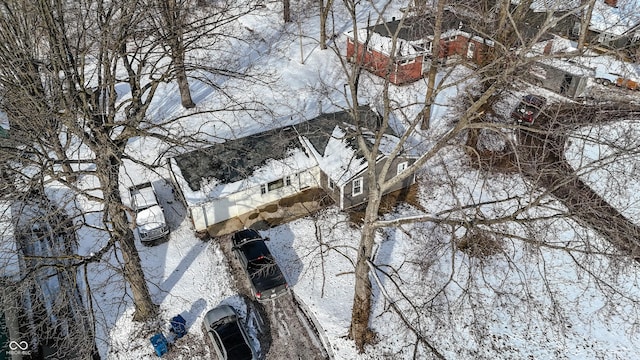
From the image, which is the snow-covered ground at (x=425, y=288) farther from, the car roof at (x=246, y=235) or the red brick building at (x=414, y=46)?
the red brick building at (x=414, y=46)

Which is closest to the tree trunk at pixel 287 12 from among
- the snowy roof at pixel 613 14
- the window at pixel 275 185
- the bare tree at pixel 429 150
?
the window at pixel 275 185

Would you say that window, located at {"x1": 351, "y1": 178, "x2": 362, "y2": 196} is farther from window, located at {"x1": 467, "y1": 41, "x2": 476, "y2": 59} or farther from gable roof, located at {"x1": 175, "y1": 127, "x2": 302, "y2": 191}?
window, located at {"x1": 467, "y1": 41, "x2": 476, "y2": 59}

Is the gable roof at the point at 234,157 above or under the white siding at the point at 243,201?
above

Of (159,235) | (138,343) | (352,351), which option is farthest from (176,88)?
(352,351)

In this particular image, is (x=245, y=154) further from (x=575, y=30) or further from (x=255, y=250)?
(x=575, y=30)

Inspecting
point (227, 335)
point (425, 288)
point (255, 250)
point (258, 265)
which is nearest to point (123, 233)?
point (227, 335)

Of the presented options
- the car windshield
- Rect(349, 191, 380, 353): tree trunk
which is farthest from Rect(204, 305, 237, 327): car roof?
Rect(349, 191, 380, 353): tree trunk
